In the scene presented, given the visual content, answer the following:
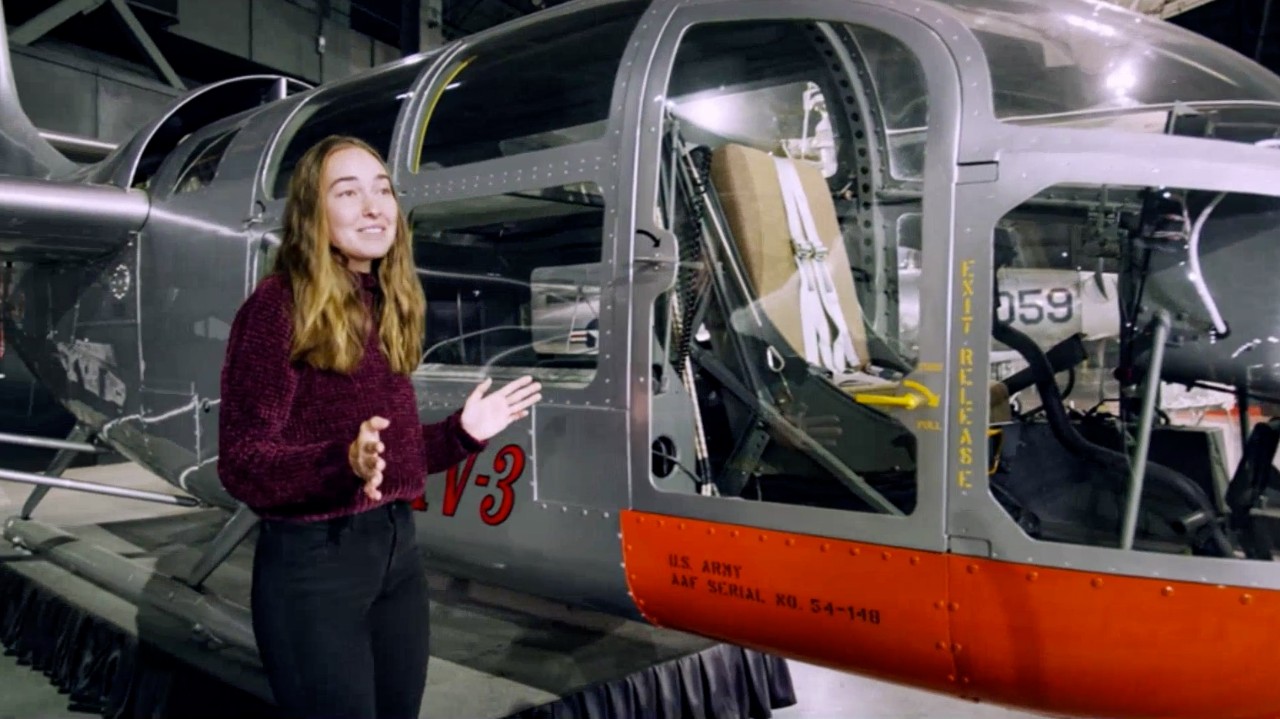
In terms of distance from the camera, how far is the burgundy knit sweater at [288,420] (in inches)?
54.6

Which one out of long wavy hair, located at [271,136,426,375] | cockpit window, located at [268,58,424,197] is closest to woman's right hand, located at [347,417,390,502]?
long wavy hair, located at [271,136,426,375]

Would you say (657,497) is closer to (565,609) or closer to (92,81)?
(565,609)

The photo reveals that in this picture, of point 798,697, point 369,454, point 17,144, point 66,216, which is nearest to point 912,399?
point 369,454

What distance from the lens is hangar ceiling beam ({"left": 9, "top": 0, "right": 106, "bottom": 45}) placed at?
8742 mm

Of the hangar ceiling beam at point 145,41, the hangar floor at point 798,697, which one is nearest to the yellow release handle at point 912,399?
the hangar floor at point 798,697

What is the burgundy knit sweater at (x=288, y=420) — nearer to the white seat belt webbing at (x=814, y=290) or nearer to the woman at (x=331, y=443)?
the woman at (x=331, y=443)

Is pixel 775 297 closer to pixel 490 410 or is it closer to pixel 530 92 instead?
pixel 490 410

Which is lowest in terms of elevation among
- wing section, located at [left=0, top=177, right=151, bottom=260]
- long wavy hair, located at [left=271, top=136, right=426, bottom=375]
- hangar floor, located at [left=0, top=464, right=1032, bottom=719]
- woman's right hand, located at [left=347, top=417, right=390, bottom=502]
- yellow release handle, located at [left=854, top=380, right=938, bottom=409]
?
hangar floor, located at [left=0, top=464, right=1032, bottom=719]

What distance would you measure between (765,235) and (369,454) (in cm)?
148

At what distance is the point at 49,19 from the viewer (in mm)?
8977

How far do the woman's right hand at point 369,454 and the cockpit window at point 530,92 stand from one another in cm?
147

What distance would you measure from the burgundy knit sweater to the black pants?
4 cm

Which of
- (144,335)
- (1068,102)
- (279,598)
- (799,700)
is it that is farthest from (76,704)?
(1068,102)

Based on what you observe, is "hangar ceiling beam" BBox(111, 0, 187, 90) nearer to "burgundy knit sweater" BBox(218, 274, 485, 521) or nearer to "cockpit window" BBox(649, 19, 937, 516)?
"cockpit window" BBox(649, 19, 937, 516)
